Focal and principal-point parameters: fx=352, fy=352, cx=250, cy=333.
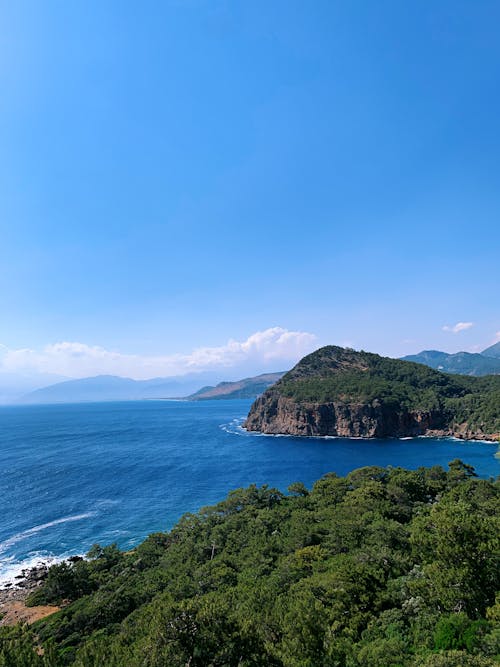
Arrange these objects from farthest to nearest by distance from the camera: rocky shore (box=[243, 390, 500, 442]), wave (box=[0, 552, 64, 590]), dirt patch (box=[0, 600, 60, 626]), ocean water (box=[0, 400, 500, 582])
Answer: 1. rocky shore (box=[243, 390, 500, 442])
2. ocean water (box=[0, 400, 500, 582])
3. wave (box=[0, 552, 64, 590])
4. dirt patch (box=[0, 600, 60, 626])

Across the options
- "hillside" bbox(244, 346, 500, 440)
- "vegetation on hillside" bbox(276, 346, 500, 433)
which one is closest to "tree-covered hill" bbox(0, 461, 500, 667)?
"hillside" bbox(244, 346, 500, 440)

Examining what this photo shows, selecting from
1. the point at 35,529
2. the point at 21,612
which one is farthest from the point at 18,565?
the point at 21,612

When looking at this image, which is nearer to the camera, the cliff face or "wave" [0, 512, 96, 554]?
"wave" [0, 512, 96, 554]

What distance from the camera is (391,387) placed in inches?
5217

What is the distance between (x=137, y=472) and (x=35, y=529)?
92.7 feet

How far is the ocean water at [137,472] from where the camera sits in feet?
164

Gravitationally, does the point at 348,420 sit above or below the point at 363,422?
above

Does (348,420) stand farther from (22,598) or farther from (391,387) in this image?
(22,598)

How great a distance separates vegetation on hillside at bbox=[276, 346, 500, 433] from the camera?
117m

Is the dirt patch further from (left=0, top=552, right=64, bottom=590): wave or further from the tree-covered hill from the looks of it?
(left=0, top=552, right=64, bottom=590): wave

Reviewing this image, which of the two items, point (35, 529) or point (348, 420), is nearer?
point (35, 529)

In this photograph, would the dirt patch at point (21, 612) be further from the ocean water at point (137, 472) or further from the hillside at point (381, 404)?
the hillside at point (381, 404)

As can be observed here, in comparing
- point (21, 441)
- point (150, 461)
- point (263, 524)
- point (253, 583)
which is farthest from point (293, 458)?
point (21, 441)

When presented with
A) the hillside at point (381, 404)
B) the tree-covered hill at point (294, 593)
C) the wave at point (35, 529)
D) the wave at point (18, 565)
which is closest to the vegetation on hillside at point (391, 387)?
the hillside at point (381, 404)
